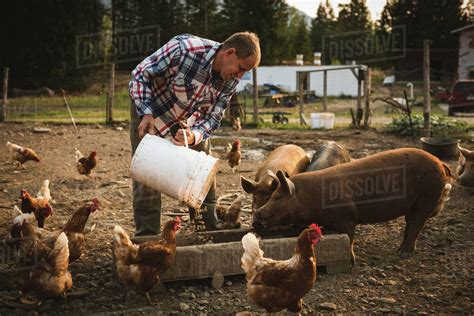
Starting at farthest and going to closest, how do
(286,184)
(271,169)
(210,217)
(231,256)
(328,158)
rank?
1. (328,158)
2. (271,169)
3. (210,217)
4. (286,184)
5. (231,256)

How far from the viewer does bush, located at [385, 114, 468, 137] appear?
42.1 feet

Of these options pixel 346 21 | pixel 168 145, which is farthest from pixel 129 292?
pixel 346 21

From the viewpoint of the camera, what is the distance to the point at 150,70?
4.33 meters

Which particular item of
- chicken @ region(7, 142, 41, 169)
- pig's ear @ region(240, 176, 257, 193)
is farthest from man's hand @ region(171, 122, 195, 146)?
chicken @ region(7, 142, 41, 169)

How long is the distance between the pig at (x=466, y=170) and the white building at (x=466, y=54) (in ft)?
90.2

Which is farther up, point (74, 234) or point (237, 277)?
point (74, 234)

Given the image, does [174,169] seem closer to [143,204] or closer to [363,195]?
[143,204]

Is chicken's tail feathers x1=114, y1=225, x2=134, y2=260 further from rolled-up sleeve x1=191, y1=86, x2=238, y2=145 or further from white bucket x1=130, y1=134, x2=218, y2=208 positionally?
rolled-up sleeve x1=191, y1=86, x2=238, y2=145

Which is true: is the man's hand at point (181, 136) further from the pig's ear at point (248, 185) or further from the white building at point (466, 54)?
the white building at point (466, 54)

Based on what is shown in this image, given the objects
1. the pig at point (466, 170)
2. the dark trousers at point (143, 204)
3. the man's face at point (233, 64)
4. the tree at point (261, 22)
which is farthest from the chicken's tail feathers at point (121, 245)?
the tree at point (261, 22)

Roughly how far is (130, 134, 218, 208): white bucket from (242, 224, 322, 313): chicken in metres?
0.57

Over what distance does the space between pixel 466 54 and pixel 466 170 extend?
2883cm

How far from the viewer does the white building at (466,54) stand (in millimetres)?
32750

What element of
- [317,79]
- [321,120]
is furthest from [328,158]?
[317,79]
